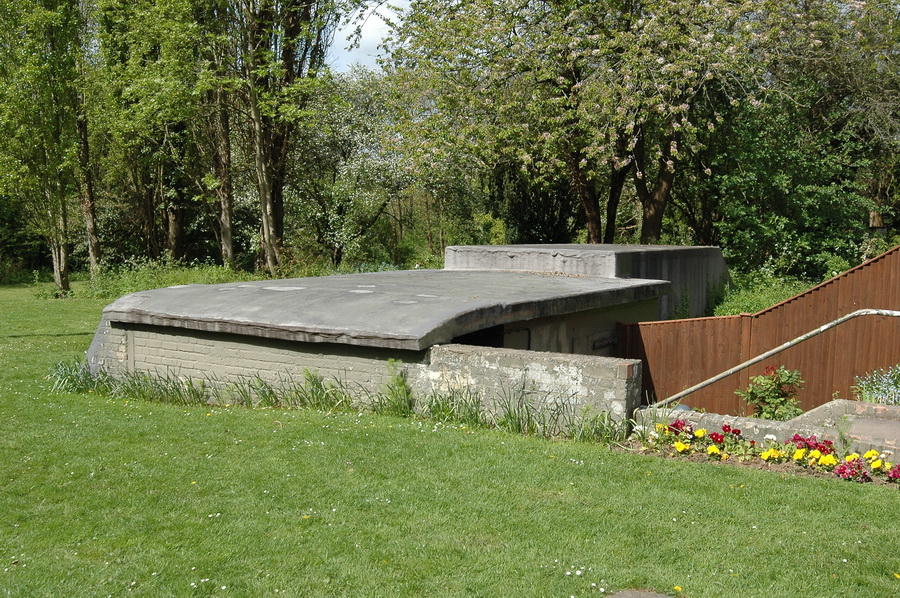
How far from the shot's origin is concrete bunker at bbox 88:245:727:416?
7805 mm

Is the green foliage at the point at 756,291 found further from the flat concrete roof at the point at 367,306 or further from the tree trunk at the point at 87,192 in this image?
the tree trunk at the point at 87,192

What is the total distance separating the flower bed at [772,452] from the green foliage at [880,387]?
223 centimetres

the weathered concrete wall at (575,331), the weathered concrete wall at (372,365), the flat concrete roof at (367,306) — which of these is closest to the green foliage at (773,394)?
the weathered concrete wall at (575,331)

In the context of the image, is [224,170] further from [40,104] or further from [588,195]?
[588,195]

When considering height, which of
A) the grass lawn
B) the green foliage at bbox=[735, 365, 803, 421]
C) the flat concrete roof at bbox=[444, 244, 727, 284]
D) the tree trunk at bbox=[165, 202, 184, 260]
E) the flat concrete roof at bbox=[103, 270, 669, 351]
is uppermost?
the tree trunk at bbox=[165, 202, 184, 260]

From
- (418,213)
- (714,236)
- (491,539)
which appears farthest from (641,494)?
(418,213)

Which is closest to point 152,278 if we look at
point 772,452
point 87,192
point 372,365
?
point 87,192

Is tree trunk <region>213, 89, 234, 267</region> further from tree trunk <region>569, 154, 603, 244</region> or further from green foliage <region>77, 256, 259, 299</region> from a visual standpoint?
tree trunk <region>569, 154, 603, 244</region>

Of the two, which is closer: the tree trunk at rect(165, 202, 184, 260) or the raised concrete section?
the raised concrete section

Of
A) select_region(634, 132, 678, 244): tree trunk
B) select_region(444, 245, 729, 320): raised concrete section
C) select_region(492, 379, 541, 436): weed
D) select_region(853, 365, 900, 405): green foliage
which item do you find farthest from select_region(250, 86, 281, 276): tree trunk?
select_region(853, 365, 900, 405): green foliage

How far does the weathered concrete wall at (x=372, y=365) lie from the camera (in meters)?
7.43

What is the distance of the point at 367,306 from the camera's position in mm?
9477

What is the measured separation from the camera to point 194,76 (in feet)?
70.3

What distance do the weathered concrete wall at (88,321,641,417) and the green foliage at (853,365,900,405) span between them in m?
3.18
